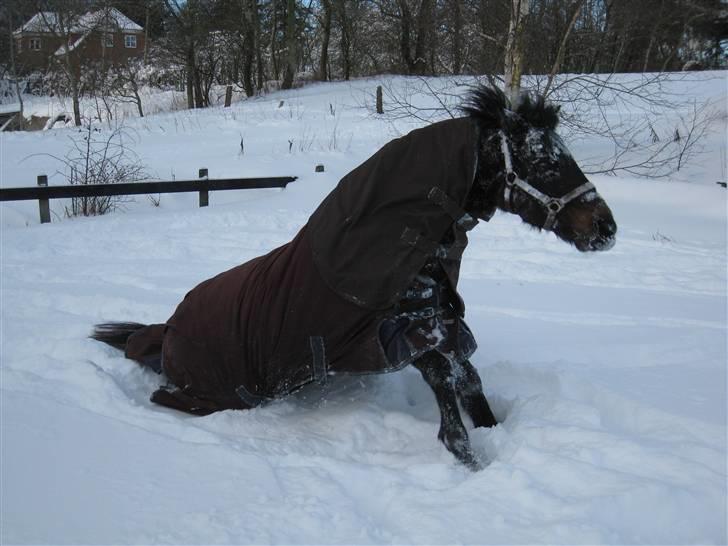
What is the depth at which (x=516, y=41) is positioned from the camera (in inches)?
412

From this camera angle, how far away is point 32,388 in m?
3.45

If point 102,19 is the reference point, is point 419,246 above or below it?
below

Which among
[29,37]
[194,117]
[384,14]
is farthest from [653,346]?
[29,37]

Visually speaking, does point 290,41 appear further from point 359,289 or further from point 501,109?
Answer: point 359,289

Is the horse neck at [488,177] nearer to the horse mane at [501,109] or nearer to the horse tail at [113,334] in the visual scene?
the horse mane at [501,109]

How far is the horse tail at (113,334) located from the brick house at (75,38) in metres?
28.7

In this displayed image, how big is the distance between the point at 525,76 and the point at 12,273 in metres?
10.0

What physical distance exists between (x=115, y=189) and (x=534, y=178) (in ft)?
25.9

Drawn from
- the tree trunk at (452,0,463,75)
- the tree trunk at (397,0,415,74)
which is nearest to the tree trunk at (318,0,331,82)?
the tree trunk at (397,0,415,74)

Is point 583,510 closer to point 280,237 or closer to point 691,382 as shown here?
point 691,382

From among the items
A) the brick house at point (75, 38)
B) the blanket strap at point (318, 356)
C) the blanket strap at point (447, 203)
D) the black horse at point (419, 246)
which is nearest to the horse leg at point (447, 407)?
the black horse at point (419, 246)

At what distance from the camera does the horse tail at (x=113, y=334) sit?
406 cm

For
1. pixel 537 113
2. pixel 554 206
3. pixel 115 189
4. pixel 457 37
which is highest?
pixel 457 37

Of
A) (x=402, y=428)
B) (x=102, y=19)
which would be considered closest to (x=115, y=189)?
(x=402, y=428)
